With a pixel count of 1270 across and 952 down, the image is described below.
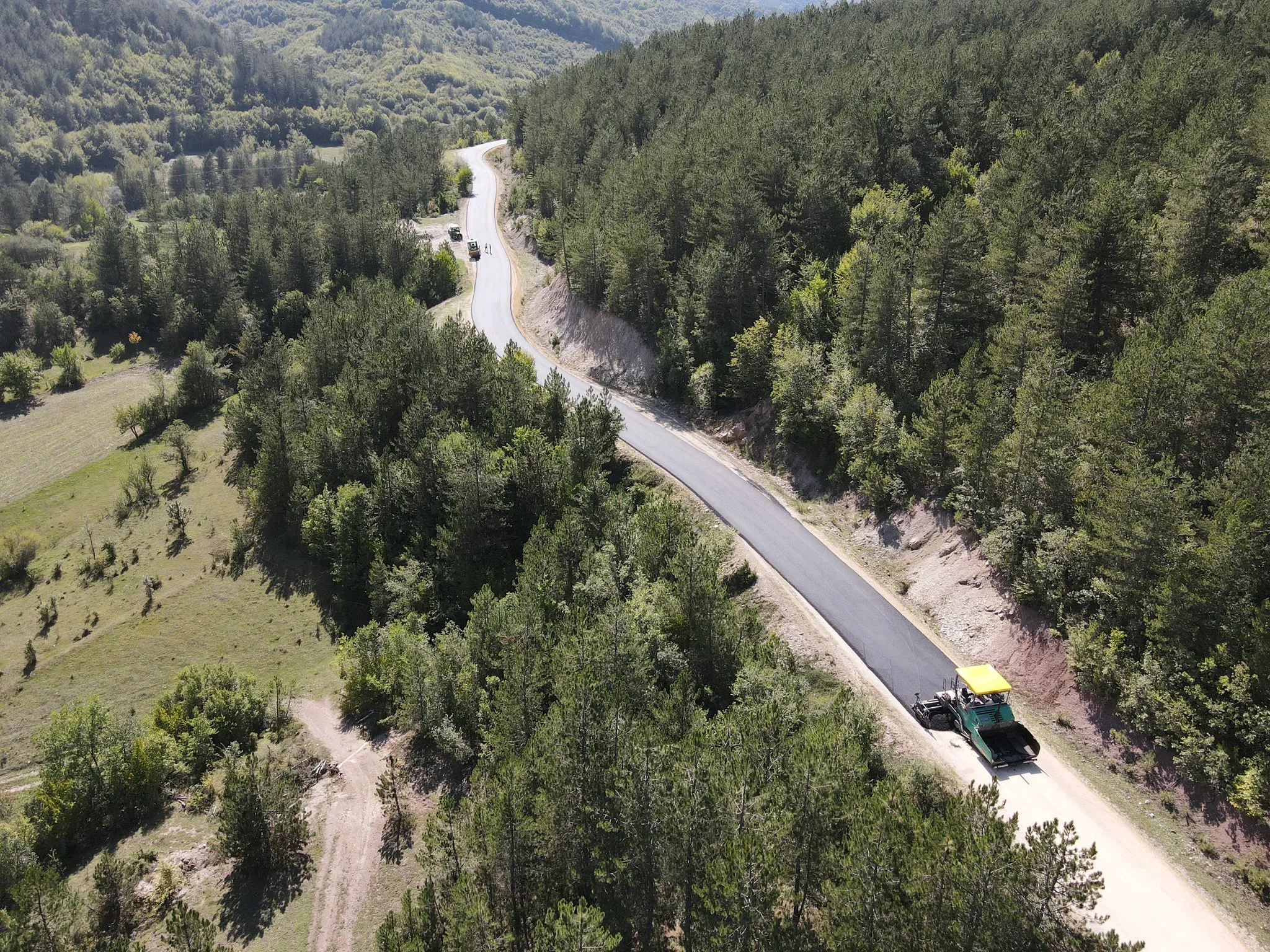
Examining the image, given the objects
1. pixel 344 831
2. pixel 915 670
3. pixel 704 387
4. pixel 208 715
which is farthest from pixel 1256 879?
pixel 208 715

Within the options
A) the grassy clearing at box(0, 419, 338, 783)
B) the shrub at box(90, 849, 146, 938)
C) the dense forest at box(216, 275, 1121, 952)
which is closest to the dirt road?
the dense forest at box(216, 275, 1121, 952)

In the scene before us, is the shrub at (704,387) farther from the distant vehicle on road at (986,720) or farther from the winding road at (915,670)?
the distant vehicle on road at (986,720)

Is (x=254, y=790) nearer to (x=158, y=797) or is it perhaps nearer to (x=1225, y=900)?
(x=158, y=797)

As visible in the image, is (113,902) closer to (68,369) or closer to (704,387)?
(704,387)

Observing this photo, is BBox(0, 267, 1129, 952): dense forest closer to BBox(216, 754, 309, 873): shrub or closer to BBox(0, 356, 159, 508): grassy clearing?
BBox(216, 754, 309, 873): shrub

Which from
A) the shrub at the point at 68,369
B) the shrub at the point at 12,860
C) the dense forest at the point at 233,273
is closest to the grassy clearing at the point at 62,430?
the shrub at the point at 68,369

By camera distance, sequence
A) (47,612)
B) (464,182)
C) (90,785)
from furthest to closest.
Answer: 1. (464,182)
2. (47,612)
3. (90,785)
